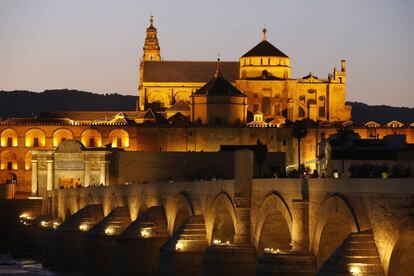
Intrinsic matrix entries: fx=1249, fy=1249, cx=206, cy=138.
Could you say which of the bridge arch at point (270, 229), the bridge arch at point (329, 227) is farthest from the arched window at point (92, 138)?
the bridge arch at point (329, 227)

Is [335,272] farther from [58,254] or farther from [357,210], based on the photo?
[58,254]

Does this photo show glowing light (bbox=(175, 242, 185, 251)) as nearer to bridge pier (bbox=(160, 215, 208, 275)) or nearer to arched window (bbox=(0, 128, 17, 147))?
bridge pier (bbox=(160, 215, 208, 275))

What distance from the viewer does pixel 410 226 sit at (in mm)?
28141

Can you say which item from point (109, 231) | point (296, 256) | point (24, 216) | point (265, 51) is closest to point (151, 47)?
point (265, 51)

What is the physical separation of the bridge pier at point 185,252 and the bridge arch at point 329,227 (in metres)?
8.46

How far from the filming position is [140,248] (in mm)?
49375

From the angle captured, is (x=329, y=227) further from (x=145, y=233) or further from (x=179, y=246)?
(x=145, y=233)

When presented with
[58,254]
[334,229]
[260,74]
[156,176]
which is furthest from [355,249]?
[260,74]

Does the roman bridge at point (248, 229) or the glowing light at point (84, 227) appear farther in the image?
the glowing light at point (84, 227)

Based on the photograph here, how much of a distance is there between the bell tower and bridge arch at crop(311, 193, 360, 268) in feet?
364

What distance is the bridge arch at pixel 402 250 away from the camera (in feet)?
93.0

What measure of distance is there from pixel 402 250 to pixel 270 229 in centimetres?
1064

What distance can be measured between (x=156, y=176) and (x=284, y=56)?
3070 cm

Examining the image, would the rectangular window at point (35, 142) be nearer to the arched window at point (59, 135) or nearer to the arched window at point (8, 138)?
the arched window at point (59, 135)
